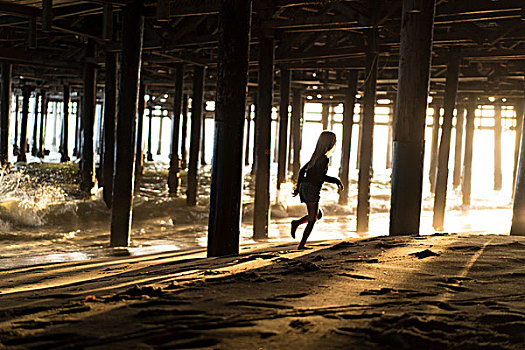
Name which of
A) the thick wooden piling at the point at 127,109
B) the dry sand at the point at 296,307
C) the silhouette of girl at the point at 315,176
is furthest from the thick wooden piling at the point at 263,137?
the dry sand at the point at 296,307

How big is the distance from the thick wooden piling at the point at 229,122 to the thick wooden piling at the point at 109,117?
6.72 metres

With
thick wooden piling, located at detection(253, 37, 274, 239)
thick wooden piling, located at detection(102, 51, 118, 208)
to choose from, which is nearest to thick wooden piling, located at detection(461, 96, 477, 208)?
thick wooden piling, located at detection(253, 37, 274, 239)

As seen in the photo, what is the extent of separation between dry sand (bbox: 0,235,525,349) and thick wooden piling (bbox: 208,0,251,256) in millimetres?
1211

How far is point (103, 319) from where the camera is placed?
315 cm

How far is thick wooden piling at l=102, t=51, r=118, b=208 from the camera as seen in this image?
12.6 meters

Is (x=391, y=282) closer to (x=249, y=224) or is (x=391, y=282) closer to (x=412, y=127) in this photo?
(x=412, y=127)

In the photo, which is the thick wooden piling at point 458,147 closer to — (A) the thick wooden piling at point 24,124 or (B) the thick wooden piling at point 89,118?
(B) the thick wooden piling at point 89,118

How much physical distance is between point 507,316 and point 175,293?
6.61 ft

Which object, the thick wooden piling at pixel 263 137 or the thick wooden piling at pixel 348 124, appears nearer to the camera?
the thick wooden piling at pixel 263 137

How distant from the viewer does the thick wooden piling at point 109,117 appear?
12.6 meters

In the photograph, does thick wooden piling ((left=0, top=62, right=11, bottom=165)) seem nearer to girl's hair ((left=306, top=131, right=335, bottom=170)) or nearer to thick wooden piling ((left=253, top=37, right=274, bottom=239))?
thick wooden piling ((left=253, top=37, right=274, bottom=239))

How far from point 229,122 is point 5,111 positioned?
12.7 m

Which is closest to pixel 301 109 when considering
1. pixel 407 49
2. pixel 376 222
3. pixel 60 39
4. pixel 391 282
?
pixel 376 222

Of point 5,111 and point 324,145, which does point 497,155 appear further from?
point 324,145
